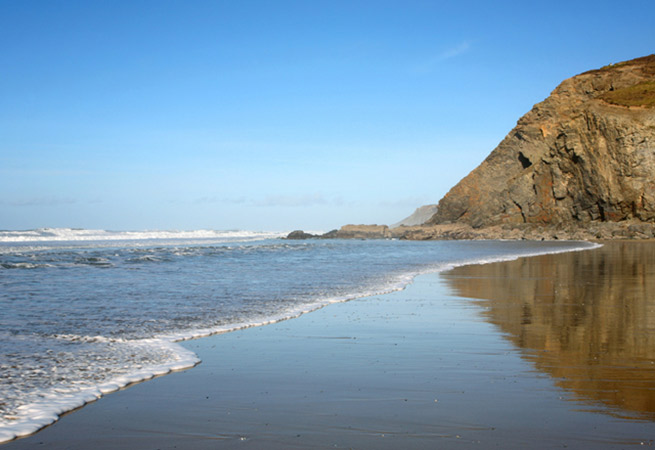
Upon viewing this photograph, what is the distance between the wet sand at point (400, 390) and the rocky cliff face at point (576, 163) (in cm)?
4936

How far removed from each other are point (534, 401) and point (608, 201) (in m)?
54.7

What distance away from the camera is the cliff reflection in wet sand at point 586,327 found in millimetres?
4297

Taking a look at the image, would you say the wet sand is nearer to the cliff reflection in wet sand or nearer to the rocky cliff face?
the cliff reflection in wet sand

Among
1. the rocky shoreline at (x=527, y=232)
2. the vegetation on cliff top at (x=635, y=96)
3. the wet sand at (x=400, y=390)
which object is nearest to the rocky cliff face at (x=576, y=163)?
the vegetation on cliff top at (x=635, y=96)

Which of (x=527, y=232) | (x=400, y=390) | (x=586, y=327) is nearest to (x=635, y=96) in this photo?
(x=527, y=232)

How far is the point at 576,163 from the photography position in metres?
55.9

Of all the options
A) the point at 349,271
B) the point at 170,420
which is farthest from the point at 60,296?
the point at 349,271

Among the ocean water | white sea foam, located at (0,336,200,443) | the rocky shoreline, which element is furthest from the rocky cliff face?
white sea foam, located at (0,336,200,443)

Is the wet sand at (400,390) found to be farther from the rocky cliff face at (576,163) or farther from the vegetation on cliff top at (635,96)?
the vegetation on cliff top at (635,96)

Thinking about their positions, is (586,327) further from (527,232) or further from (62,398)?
(527,232)

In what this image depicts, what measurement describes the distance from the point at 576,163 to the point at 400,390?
58527 mm

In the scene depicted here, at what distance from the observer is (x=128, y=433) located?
11.6 ft

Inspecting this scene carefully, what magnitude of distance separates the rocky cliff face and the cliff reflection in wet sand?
4127cm

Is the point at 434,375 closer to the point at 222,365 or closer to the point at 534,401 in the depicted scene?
the point at 534,401
